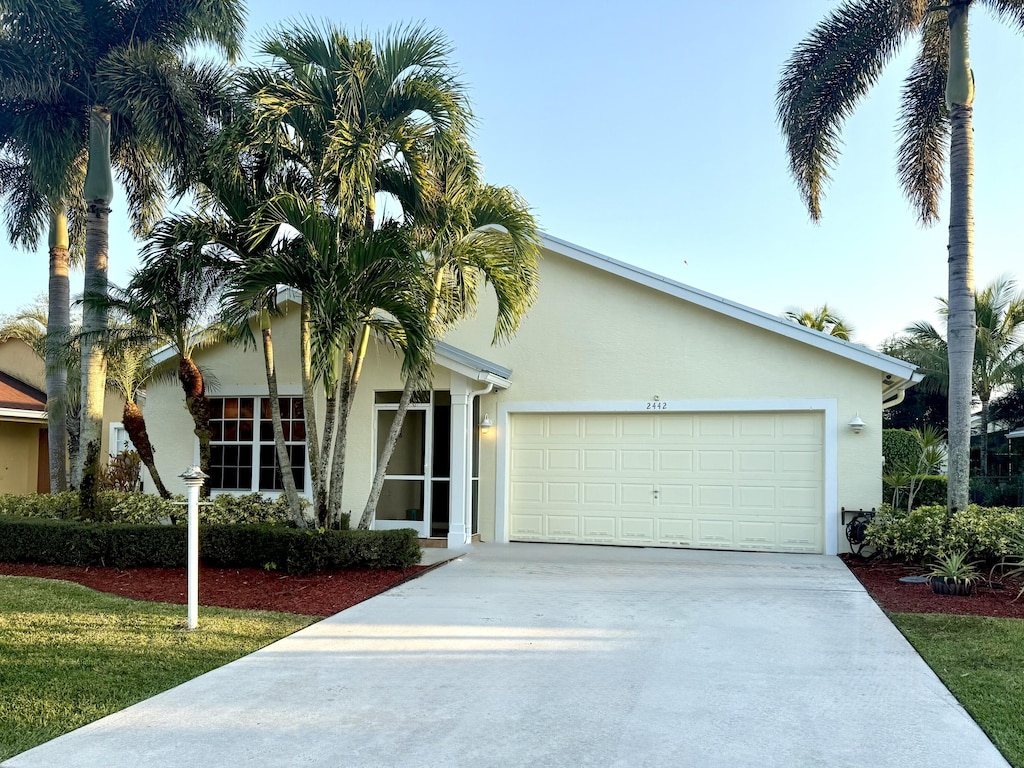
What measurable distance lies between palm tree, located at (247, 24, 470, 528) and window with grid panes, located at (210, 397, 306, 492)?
4.15m

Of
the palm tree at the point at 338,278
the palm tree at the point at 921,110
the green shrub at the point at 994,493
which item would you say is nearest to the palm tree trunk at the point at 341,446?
the palm tree at the point at 338,278

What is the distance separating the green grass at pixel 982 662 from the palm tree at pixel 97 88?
1103 centimetres

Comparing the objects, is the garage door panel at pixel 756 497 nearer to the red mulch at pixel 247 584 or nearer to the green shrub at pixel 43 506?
the red mulch at pixel 247 584

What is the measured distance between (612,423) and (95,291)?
8567 mm

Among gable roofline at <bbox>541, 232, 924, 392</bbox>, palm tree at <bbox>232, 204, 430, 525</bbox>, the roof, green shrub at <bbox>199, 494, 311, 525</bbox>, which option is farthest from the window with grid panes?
the roof

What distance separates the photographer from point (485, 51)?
13.6 m

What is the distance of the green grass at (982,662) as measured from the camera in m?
4.92

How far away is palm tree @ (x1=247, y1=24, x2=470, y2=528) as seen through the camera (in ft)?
31.7

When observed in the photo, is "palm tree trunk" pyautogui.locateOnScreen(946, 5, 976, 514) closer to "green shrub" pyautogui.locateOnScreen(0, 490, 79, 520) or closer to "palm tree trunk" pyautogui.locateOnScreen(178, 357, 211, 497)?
"palm tree trunk" pyautogui.locateOnScreen(178, 357, 211, 497)

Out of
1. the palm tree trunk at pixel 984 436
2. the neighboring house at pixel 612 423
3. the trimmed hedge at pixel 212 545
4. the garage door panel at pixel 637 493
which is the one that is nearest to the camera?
the trimmed hedge at pixel 212 545

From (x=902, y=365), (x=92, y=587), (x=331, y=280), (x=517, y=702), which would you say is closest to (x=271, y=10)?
(x=331, y=280)

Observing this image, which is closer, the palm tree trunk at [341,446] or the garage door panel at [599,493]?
the palm tree trunk at [341,446]

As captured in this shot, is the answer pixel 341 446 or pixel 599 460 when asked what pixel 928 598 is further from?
pixel 341 446

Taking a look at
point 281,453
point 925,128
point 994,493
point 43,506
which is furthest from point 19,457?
point 994,493
